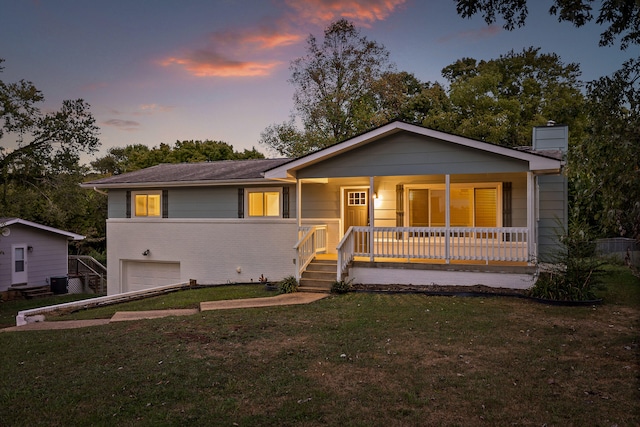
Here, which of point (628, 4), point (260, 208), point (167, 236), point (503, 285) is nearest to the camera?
point (628, 4)

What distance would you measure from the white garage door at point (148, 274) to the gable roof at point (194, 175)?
3.01 m

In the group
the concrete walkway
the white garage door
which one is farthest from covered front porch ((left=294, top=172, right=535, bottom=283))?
the white garage door

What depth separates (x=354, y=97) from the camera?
27.8 meters

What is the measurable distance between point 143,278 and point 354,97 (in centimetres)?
1668

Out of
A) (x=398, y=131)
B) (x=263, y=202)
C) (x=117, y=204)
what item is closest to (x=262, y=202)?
(x=263, y=202)

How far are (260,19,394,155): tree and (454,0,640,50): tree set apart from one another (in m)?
18.7

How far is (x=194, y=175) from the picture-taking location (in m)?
16.8

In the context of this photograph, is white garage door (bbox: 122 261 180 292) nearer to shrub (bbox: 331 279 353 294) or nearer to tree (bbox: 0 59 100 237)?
tree (bbox: 0 59 100 237)

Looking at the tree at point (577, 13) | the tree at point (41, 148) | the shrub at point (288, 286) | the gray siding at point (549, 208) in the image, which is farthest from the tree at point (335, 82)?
the tree at point (577, 13)

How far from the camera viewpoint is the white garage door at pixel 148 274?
16828mm

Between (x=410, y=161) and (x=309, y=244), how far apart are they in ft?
12.1

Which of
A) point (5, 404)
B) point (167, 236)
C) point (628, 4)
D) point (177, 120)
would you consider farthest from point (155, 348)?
point (177, 120)

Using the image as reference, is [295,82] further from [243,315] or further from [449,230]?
[243,315]

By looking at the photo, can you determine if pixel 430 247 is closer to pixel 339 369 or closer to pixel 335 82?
pixel 339 369
